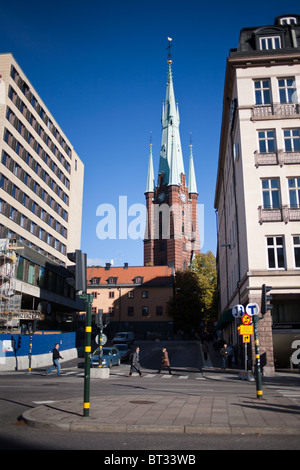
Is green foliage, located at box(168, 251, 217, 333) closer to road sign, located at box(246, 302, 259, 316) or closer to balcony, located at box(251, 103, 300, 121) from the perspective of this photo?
balcony, located at box(251, 103, 300, 121)

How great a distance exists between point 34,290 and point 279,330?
2454cm

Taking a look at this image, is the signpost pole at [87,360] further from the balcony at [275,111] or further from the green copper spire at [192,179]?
the green copper spire at [192,179]

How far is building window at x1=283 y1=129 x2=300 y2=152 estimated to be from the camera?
2684 cm

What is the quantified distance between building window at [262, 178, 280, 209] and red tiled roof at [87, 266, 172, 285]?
5022 centimetres

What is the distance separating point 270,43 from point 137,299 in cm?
5344

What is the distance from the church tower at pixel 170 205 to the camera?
103 m

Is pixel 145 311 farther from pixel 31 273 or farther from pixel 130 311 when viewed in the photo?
pixel 31 273

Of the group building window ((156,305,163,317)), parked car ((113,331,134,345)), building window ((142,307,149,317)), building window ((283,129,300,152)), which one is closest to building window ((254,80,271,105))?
building window ((283,129,300,152))

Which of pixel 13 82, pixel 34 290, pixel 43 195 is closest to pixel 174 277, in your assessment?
pixel 43 195

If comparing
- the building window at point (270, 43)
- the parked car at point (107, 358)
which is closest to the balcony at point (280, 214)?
the building window at point (270, 43)

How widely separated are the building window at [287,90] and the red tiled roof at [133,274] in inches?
2005

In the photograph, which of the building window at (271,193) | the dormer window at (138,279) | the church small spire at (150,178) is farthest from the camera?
the church small spire at (150,178)

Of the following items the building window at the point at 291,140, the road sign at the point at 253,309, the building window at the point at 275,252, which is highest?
the building window at the point at 291,140
